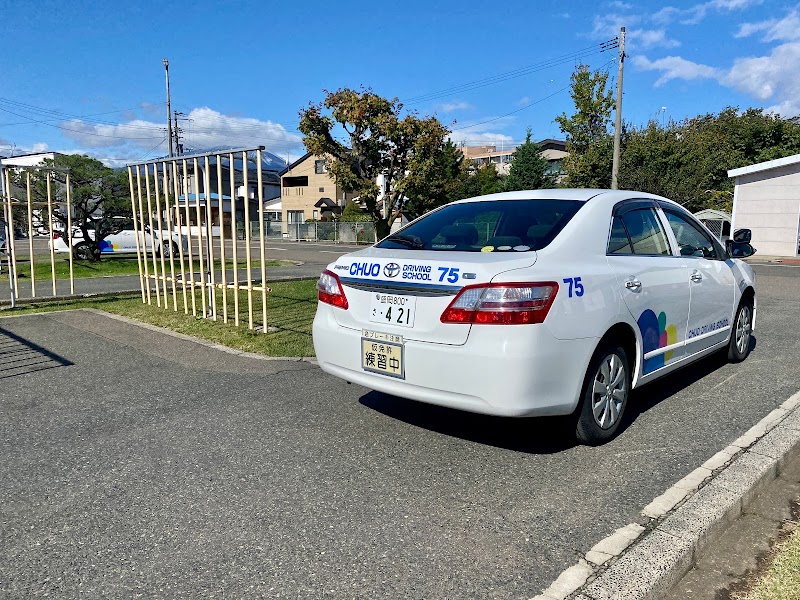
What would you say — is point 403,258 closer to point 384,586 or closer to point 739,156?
point 384,586

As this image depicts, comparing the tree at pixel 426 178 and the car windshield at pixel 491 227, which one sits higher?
the tree at pixel 426 178

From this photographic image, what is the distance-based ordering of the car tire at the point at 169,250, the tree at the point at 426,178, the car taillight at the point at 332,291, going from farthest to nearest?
the tree at the point at 426,178, the car tire at the point at 169,250, the car taillight at the point at 332,291

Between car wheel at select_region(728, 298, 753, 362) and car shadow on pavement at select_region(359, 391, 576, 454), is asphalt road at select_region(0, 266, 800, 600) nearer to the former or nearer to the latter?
car shadow on pavement at select_region(359, 391, 576, 454)

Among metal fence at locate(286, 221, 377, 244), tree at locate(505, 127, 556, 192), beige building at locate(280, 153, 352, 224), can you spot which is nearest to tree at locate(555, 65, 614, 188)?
tree at locate(505, 127, 556, 192)

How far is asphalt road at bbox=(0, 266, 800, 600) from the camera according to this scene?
2365 mm

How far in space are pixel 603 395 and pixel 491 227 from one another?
1.28 m

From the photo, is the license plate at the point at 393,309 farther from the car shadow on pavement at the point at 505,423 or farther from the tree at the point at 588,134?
the tree at the point at 588,134

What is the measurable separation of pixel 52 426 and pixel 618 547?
359cm

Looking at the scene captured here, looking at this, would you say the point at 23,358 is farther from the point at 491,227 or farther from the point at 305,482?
the point at 491,227

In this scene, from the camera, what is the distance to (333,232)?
4631 centimetres

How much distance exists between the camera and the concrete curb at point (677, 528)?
2246 mm

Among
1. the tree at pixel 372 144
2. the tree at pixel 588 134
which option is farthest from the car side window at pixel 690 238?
the tree at pixel 588 134

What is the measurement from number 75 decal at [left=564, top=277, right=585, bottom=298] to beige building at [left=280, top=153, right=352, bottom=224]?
50.7 m

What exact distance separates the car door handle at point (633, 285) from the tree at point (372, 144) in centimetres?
1033
